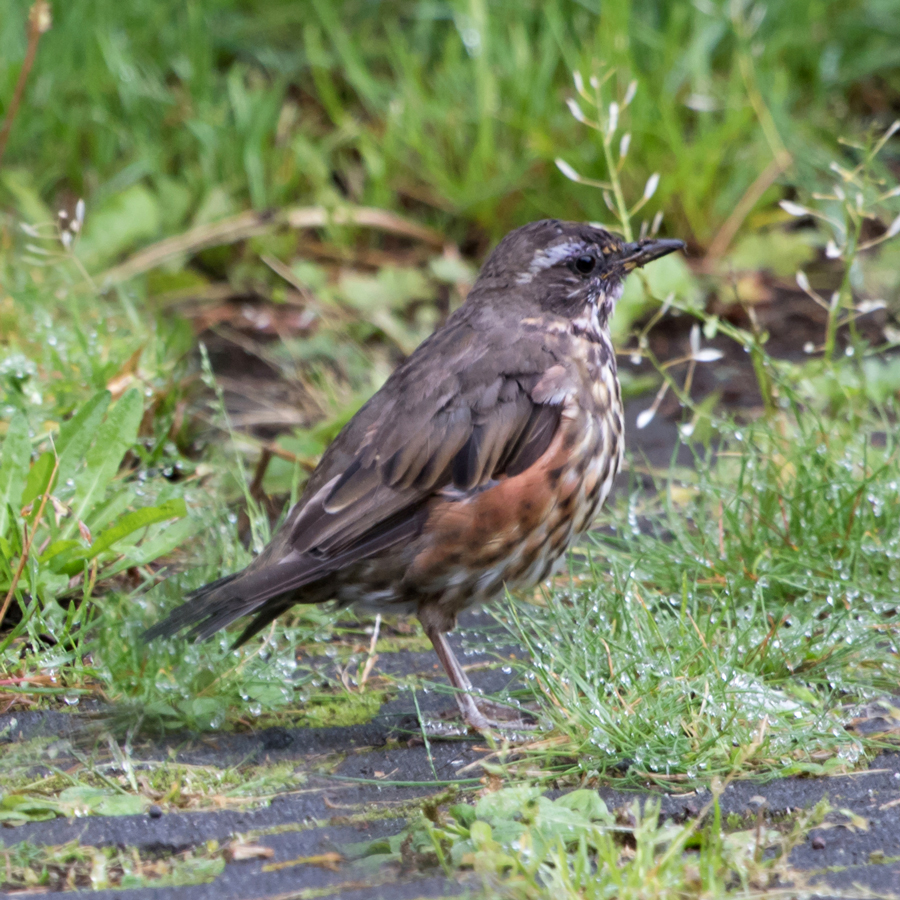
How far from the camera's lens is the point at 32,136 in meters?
6.95

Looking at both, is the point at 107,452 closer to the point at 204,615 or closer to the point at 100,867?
the point at 204,615

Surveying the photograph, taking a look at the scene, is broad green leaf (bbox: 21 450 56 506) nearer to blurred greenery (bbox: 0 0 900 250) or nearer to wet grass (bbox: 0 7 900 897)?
wet grass (bbox: 0 7 900 897)

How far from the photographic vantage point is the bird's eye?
4116mm

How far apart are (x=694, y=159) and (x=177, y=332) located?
2.72m

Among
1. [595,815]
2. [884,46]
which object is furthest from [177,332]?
[884,46]

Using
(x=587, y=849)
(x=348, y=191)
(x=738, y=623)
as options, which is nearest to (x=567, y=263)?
(x=738, y=623)

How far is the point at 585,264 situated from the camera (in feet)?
13.5

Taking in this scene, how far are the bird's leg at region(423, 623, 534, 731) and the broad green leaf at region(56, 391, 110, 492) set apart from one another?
1160mm

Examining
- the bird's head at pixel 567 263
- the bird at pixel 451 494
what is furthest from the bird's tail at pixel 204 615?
the bird's head at pixel 567 263

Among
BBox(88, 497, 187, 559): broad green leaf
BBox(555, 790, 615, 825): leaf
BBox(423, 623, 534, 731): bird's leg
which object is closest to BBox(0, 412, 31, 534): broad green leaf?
BBox(88, 497, 187, 559): broad green leaf

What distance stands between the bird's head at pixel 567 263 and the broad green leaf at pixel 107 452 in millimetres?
1164

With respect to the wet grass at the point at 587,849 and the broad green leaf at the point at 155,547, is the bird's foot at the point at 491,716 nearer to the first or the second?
the wet grass at the point at 587,849

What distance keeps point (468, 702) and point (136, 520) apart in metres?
1.07

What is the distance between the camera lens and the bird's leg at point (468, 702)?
3.42 m
